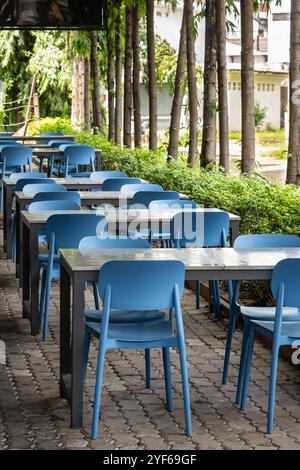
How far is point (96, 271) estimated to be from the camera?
549 cm

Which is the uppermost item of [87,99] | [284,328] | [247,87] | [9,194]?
[247,87]

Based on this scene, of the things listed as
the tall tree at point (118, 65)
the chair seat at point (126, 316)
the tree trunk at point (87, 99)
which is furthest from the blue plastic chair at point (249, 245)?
the tree trunk at point (87, 99)

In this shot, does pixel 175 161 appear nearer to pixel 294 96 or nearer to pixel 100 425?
pixel 294 96

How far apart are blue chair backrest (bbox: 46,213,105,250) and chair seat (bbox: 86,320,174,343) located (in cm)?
193

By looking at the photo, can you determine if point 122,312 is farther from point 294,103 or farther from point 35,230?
point 294,103

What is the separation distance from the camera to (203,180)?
10.6 meters

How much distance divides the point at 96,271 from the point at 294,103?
423 centimetres

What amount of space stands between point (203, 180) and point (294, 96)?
1.70m

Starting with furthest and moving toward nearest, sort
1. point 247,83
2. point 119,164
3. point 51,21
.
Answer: point 51,21, point 119,164, point 247,83

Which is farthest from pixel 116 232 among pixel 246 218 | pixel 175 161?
pixel 175 161

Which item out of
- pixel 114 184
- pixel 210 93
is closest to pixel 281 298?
pixel 114 184

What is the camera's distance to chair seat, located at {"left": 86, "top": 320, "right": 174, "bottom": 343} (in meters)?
5.53

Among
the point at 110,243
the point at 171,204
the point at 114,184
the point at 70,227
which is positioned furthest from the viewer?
the point at 114,184

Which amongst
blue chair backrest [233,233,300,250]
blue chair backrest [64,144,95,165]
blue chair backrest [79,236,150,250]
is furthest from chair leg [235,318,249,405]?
blue chair backrest [64,144,95,165]
